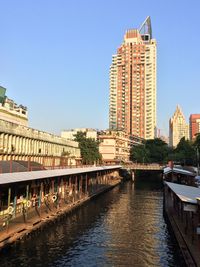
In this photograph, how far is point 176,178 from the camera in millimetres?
79062

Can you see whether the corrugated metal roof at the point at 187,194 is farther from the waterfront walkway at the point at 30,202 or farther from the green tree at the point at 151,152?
the green tree at the point at 151,152

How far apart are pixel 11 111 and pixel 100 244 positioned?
51.8 meters

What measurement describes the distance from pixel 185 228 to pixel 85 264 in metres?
11.2

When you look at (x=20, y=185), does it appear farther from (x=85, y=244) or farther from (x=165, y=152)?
(x=165, y=152)

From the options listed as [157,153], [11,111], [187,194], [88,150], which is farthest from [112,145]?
[187,194]

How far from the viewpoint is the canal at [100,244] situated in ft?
86.8

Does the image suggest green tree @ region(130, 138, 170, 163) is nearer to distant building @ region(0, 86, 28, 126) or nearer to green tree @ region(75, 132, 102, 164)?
green tree @ region(75, 132, 102, 164)

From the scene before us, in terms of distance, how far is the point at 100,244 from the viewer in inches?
1254

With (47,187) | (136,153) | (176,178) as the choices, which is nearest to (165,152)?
(136,153)

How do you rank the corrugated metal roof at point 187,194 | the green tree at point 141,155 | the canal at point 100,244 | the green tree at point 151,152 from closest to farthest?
1. the corrugated metal roof at point 187,194
2. the canal at point 100,244
3. the green tree at point 141,155
4. the green tree at point 151,152

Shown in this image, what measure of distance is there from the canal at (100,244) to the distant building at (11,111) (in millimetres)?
32605

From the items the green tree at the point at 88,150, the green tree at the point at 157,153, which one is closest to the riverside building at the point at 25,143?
the green tree at the point at 88,150

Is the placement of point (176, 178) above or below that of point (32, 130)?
below

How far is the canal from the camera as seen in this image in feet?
86.8
